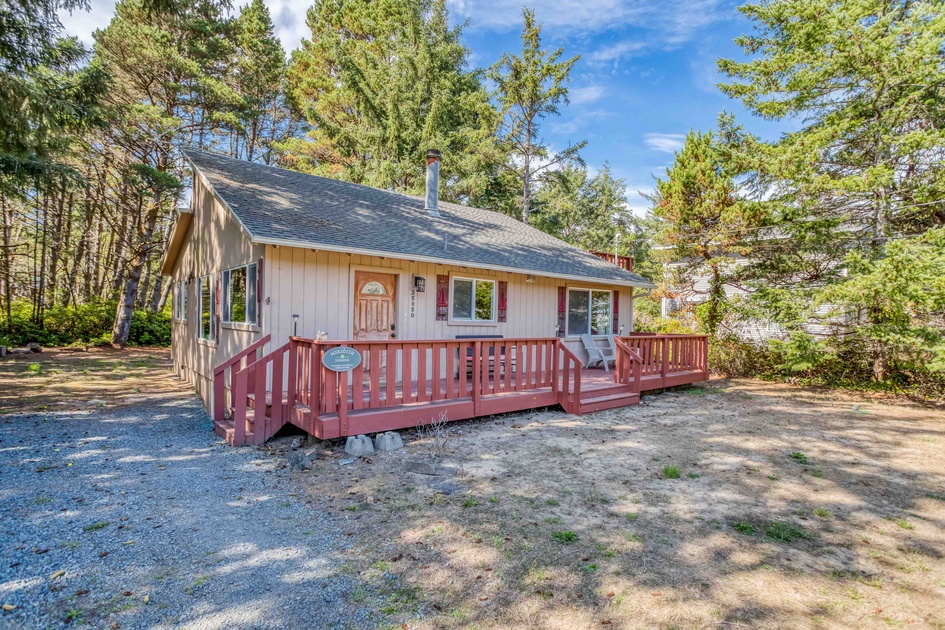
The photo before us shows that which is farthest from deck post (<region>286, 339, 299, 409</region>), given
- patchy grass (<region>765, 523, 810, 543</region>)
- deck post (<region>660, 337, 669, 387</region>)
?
deck post (<region>660, 337, 669, 387</region>)

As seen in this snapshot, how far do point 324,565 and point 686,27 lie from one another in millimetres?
14129

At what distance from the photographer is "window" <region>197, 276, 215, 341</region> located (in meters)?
8.74

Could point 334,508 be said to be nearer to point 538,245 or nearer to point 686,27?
point 538,245

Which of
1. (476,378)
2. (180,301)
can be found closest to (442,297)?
(476,378)

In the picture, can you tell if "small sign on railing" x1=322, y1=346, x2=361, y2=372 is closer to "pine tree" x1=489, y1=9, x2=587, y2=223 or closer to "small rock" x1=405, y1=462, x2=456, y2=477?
"small rock" x1=405, y1=462, x2=456, y2=477

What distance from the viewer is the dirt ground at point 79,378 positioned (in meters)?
7.91

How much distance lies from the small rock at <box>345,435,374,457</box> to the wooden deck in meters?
0.10

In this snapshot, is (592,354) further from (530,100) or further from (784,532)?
(530,100)

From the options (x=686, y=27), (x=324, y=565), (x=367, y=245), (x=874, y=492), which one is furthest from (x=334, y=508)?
(x=686, y=27)

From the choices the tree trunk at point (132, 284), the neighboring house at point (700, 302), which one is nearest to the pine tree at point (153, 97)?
the tree trunk at point (132, 284)

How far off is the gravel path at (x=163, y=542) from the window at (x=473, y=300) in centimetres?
425

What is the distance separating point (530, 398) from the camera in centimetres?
682

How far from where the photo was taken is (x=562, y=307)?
10.1 meters

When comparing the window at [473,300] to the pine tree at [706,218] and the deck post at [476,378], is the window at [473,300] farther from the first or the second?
the pine tree at [706,218]
